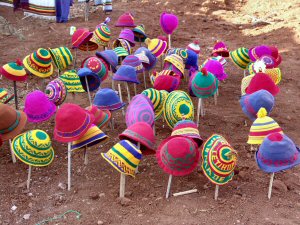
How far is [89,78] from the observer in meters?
4.73

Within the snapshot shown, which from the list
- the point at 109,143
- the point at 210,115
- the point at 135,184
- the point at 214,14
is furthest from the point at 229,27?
the point at 135,184

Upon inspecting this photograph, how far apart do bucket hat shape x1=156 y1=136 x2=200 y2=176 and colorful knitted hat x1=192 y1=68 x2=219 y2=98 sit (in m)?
1.06

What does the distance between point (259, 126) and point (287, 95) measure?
2.73 m

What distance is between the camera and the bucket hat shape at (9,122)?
3.78 m

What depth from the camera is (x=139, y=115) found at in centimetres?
A: 376

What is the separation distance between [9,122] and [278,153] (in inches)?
94.9

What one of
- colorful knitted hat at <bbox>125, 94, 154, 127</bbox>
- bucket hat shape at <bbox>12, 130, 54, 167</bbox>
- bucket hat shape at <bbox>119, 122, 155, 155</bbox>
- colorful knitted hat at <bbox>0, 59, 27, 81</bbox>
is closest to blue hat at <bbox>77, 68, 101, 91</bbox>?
colorful knitted hat at <bbox>0, 59, 27, 81</bbox>

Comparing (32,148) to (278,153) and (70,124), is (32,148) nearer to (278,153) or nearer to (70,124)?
(70,124)

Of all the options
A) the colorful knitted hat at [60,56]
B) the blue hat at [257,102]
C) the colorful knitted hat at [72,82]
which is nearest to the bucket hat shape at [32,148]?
the colorful knitted hat at [72,82]

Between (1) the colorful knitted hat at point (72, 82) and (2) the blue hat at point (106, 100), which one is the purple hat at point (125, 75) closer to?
(2) the blue hat at point (106, 100)

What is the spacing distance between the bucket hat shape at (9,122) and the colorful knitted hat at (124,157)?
1106 millimetres

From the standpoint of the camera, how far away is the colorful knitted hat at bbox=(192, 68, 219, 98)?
167 inches

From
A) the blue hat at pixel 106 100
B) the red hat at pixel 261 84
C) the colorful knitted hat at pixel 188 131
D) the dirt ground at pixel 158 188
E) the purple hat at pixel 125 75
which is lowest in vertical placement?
the dirt ground at pixel 158 188

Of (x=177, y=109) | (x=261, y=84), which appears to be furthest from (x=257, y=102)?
(x=177, y=109)
